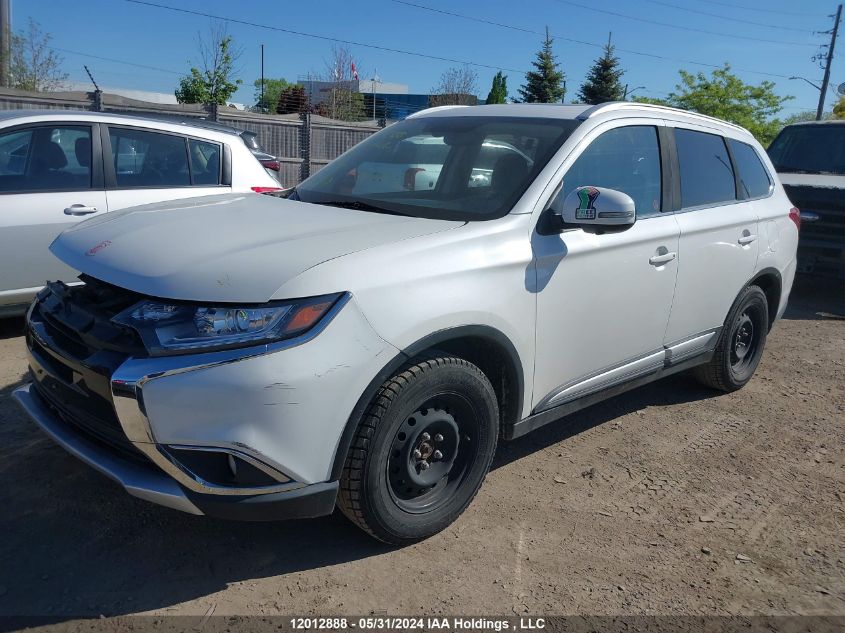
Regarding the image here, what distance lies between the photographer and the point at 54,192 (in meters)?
5.46

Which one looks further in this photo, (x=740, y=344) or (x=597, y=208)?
(x=740, y=344)

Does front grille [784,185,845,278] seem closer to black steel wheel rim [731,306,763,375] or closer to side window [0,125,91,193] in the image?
black steel wheel rim [731,306,763,375]

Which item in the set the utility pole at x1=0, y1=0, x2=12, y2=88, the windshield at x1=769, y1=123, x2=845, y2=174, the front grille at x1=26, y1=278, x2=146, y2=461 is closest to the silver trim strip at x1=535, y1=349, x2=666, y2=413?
the front grille at x1=26, y1=278, x2=146, y2=461

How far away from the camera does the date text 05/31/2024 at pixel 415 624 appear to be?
106 inches

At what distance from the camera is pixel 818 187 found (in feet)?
28.9

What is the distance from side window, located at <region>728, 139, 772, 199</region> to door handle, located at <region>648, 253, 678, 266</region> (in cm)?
127

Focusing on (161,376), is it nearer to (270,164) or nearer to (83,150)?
(83,150)

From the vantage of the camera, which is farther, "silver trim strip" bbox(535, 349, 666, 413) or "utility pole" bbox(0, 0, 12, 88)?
"utility pole" bbox(0, 0, 12, 88)

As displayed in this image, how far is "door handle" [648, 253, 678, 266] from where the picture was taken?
4012mm

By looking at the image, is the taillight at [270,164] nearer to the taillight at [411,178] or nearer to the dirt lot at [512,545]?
the taillight at [411,178]

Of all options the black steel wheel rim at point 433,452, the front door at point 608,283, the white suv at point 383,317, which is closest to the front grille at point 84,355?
the white suv at point 383,317

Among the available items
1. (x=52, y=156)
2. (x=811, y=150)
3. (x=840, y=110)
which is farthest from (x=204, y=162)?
(x=840, y=110)

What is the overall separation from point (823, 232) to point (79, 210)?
7808mm

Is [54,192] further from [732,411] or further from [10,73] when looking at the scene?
[10,73]
